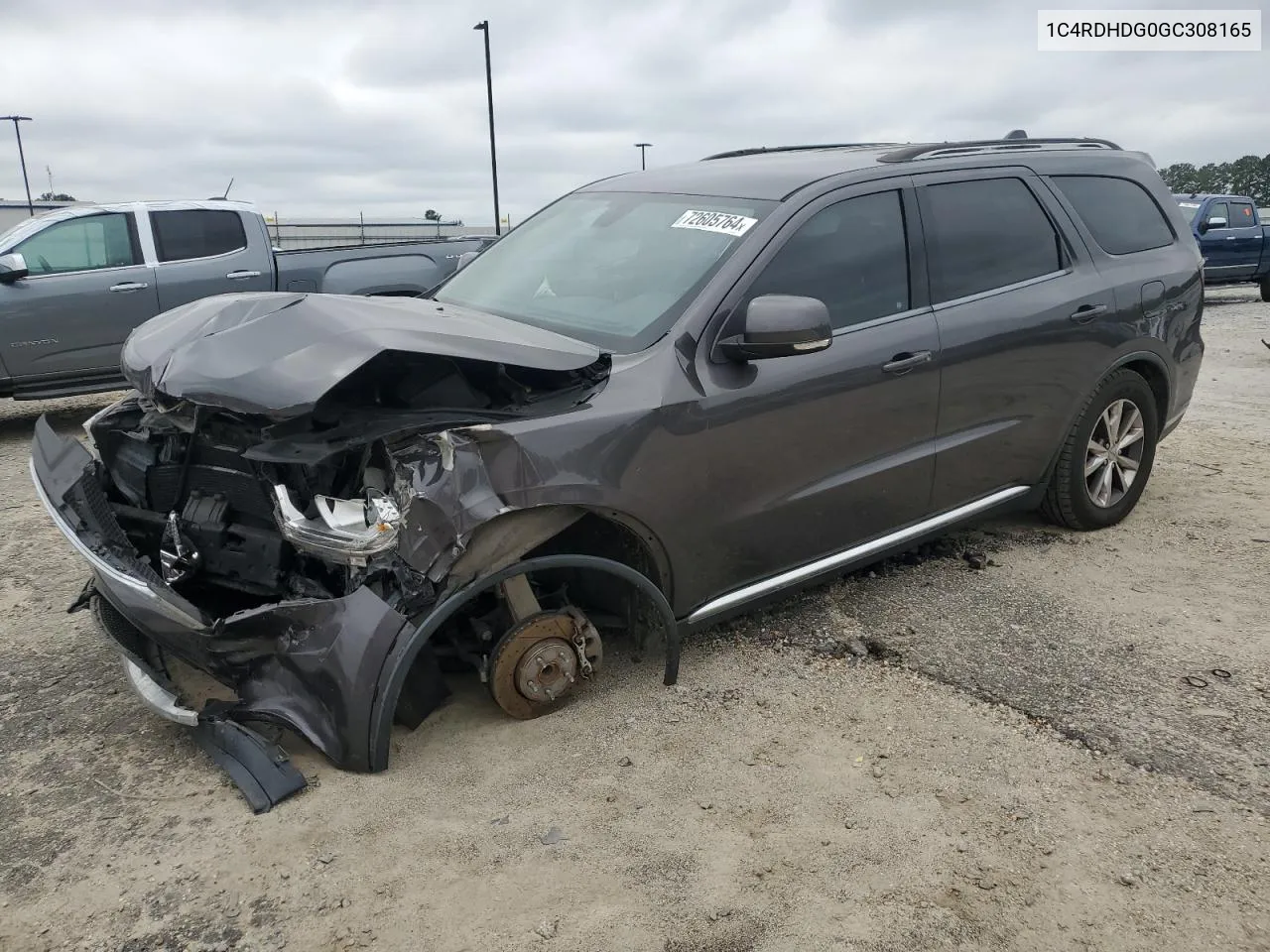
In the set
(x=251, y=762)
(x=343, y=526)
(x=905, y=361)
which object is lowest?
(x=251, y=762)

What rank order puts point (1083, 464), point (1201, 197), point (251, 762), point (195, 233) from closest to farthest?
point (251, 762) < point (1083, 464) < point (195, 233) < point (1201, 197)

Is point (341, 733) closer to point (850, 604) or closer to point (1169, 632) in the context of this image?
point (850, 604)

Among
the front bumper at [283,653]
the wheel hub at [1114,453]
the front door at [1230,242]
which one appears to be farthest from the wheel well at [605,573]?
the front door at [1230,242]

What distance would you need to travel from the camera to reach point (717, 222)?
353 centimetres

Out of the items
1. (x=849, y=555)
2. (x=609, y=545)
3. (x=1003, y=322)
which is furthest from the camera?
(x=1003, y=322)

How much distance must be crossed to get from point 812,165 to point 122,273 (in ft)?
A: 21.0

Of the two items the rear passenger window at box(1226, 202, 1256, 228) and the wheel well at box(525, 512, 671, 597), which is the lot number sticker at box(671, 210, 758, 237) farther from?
the rear passenger window at box(1226, 202, 1256, 228)

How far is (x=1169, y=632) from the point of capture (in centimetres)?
379

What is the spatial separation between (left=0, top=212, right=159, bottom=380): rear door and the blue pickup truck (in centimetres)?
1481

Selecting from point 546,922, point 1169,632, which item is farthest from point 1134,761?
point 546,922

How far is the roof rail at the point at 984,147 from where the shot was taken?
13.1 feet

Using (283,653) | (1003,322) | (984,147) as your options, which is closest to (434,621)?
(283,653)

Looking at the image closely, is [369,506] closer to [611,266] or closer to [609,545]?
[609,545]

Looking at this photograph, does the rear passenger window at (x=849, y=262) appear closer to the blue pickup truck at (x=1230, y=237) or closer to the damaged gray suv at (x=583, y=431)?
the damaged gray suv at (x=583, y=431)
